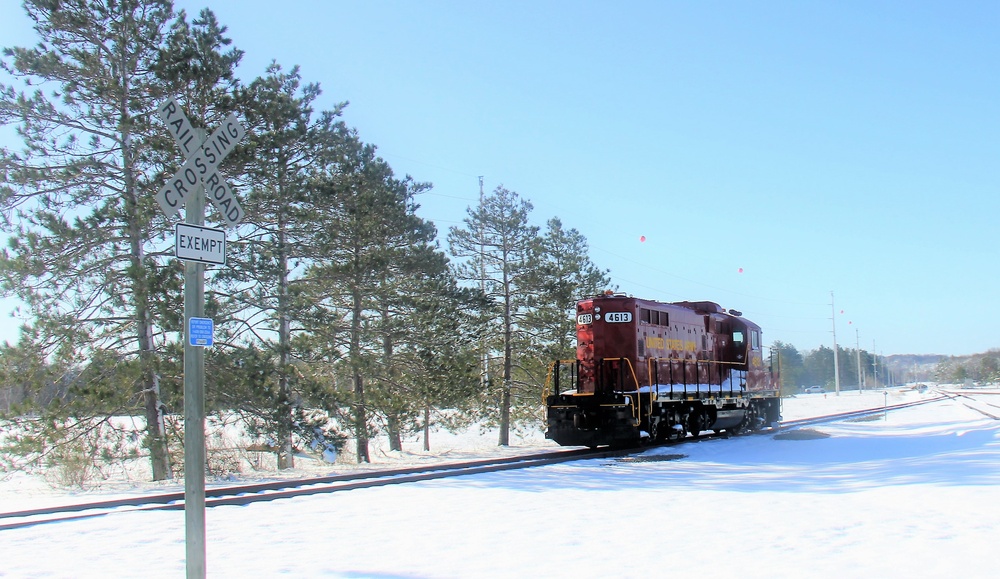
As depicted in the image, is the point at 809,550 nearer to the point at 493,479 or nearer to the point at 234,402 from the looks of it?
the point at 493,479

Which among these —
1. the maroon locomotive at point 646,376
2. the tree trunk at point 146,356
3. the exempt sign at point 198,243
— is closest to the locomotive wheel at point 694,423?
the maroon locomotive at point 646,376

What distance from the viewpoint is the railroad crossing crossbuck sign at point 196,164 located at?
223 inches

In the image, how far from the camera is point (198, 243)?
557 centimetres

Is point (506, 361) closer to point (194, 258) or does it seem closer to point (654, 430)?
point (654, 430)

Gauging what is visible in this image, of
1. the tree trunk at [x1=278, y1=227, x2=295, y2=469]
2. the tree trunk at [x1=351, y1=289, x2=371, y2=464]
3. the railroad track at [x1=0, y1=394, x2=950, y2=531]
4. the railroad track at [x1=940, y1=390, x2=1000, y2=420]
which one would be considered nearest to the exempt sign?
the railroad track at [x1=0, y1=394, x2=950, y2=531]

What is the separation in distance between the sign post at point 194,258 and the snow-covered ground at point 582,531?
4.18 feet

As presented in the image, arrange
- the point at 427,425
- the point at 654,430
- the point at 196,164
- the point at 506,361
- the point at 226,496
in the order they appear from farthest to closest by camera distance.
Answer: the point at 506,361 < the point at 427,425 < the point at 654,430 < the point at 226,496 < the point at 196,164

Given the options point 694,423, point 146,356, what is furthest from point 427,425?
point 146,356

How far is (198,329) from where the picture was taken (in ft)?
18.1

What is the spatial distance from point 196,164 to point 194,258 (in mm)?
743

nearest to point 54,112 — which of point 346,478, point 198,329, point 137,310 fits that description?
point 137,310

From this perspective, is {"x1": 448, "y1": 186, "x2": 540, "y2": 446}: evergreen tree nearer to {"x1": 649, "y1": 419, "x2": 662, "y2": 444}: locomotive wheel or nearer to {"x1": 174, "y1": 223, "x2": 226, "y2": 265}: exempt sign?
{"x1": 649, "y1": 419, "x2": 662, "y2": 444}: locomotive wheel

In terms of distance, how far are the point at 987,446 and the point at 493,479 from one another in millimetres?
11485

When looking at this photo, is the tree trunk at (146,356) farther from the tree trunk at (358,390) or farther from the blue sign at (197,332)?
the blue sign at (197,332)
